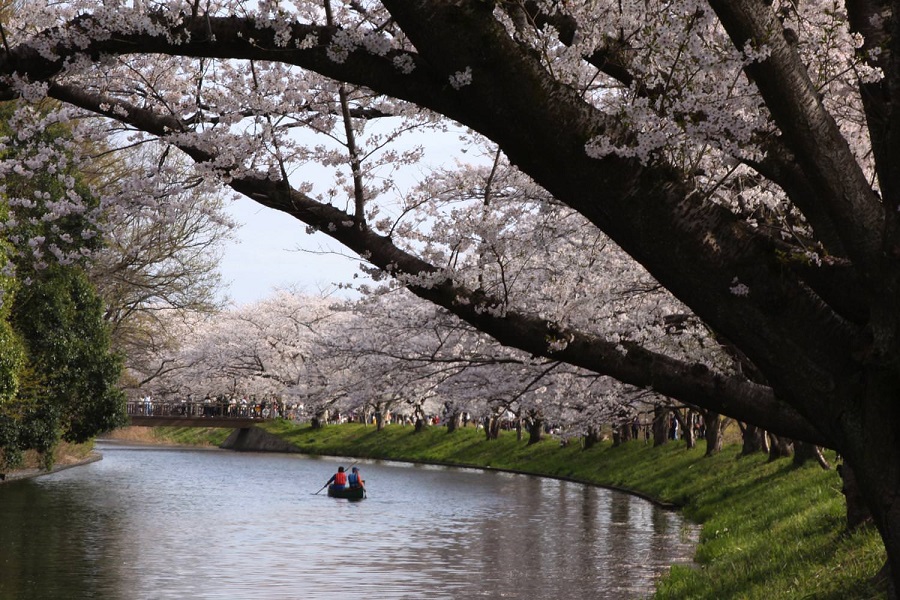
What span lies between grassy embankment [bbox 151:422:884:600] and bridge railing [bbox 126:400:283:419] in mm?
24860

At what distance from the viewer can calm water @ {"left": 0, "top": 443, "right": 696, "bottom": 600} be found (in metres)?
17.1

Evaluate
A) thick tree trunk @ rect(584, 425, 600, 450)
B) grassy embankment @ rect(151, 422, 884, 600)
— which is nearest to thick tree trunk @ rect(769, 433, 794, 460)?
grassy embankment @ rect(151, 422, 884, 600)

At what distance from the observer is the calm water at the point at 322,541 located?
1712 cm

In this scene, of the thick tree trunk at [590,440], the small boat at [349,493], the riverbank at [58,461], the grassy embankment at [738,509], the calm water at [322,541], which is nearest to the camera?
the grassy embankment at [738,509]

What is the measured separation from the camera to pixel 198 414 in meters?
79.1

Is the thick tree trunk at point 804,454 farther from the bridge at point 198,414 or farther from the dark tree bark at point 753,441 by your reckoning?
the bridge at point 198,414

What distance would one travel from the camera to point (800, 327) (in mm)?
5922

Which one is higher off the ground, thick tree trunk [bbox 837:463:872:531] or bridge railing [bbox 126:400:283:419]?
bridge railing [bbox 126:400:283:419]

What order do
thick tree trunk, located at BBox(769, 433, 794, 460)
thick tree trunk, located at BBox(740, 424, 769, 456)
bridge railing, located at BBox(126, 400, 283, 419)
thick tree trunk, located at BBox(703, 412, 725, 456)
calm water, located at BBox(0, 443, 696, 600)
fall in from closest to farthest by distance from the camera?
calm water, located at BBox(0, 443, 696, 600) → thick tree trunk, located at BBox(769, 433, 794, 460) → thick tree trunk, located at BBox(740, 424, 769, 456) → thick tree trunk, located at BBox(703, 412, 725, 456) → bridge railing, located at BBox(126, 400, 283, 419)

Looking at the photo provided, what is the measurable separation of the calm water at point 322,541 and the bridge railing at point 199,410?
121ft

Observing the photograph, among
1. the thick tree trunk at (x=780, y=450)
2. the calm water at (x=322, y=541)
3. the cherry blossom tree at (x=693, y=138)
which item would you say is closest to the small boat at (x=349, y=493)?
the calm water at (x=322, y=541)

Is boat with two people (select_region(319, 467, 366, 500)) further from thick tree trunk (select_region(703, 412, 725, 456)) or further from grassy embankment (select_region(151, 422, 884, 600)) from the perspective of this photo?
thick tree trunk (select_region(703, 412, 725, 456))

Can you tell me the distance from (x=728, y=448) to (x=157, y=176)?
3059 cm

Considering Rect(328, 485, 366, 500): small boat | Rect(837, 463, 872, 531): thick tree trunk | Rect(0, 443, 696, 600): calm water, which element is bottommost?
Rect(0, 443, 696, 600): calm water
